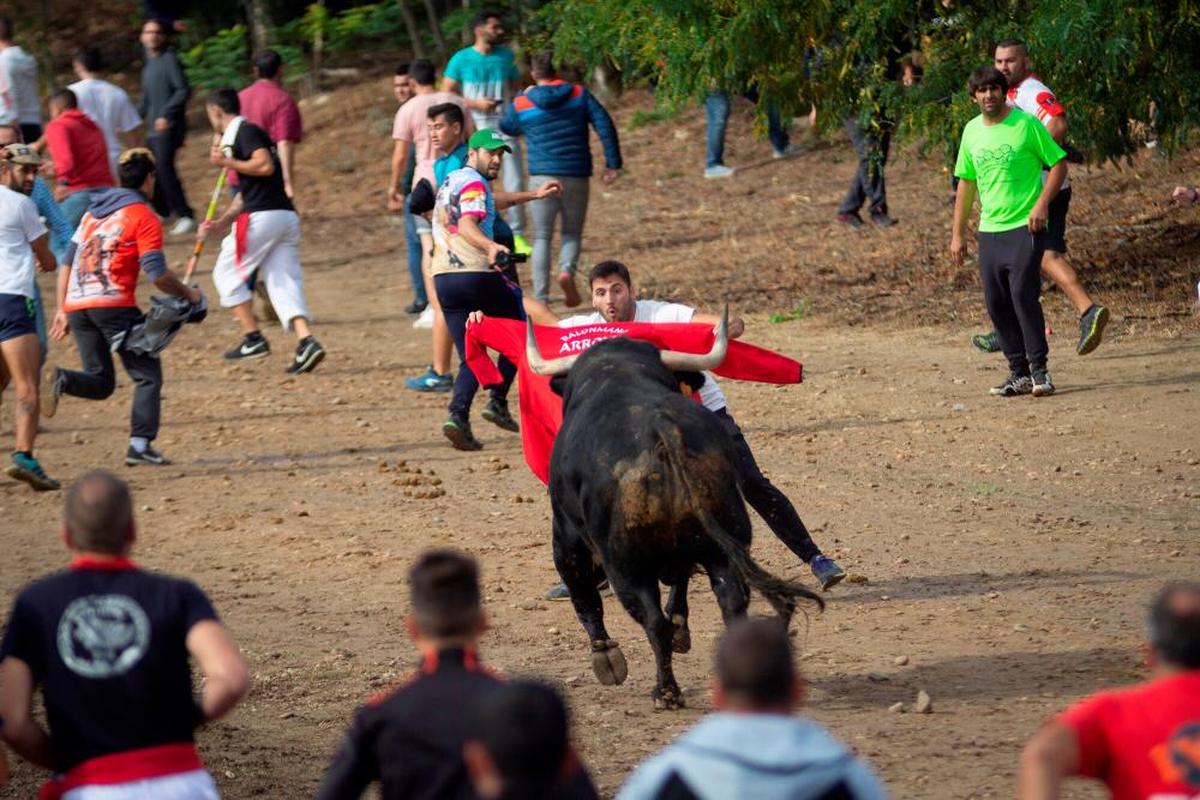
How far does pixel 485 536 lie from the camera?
9.82 meters

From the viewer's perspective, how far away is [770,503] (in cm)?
795

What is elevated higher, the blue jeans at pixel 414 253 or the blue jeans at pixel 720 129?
the blue jeans at pixel 720 129

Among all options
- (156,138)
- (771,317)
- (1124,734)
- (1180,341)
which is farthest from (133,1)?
(1124,734)

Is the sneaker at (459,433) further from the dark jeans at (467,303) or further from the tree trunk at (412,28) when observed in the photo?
the tree trunk at (412,28)

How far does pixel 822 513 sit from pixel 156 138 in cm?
1184

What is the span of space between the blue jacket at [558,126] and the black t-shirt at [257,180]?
229 cm

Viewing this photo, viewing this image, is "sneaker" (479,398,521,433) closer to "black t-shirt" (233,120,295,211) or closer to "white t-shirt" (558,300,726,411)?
"black t-shirt" (233,120,295,211)

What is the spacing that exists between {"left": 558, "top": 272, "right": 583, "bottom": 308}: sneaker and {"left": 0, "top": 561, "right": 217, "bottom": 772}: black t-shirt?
10879 millimetres

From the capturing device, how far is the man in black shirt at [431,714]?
3789 mm

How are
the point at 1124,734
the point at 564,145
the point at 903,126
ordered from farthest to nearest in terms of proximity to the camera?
the point at 564,145 → the point at 903,126 → the point at 1124,734

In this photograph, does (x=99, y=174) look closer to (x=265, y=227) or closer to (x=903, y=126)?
(x=265, y=227)

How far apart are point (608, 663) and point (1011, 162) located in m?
5.50

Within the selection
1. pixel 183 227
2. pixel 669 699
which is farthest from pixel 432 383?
pixel 183 227

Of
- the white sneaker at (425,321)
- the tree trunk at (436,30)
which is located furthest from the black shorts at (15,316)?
the tree trunk at (436,30)
